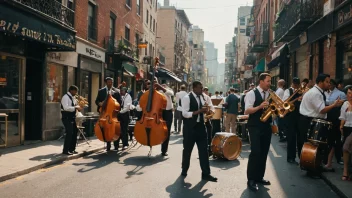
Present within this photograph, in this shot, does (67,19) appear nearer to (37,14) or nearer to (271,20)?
(37,14)

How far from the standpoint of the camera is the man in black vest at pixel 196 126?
6.86 meters

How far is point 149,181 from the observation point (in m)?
6.67

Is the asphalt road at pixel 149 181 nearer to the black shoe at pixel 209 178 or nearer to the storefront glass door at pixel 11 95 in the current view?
the black shoe at pixel 209 178

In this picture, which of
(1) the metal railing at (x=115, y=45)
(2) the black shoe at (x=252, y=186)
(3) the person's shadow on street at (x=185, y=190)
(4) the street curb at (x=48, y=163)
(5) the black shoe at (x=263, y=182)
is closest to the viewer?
(3) the person's shadow on street at (x=185, y=190)

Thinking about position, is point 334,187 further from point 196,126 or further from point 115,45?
point 115,45

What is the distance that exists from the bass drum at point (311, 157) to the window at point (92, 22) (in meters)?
12.8

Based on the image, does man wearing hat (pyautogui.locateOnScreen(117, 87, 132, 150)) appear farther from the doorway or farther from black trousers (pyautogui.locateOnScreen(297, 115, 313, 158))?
black trousers (pyautogui.locateOnScreen(297, 115, 313, 158))

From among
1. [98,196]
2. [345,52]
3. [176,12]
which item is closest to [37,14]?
[98,196]

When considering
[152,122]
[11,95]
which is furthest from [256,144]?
[11,95]

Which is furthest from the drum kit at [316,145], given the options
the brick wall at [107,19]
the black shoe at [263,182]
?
the brick wall at [107,19]

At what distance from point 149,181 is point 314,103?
3.57 metres

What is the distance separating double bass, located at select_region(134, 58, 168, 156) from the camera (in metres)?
8.49

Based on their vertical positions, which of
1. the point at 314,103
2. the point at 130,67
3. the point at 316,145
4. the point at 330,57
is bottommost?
the point at 316,145

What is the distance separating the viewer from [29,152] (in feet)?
31.7
